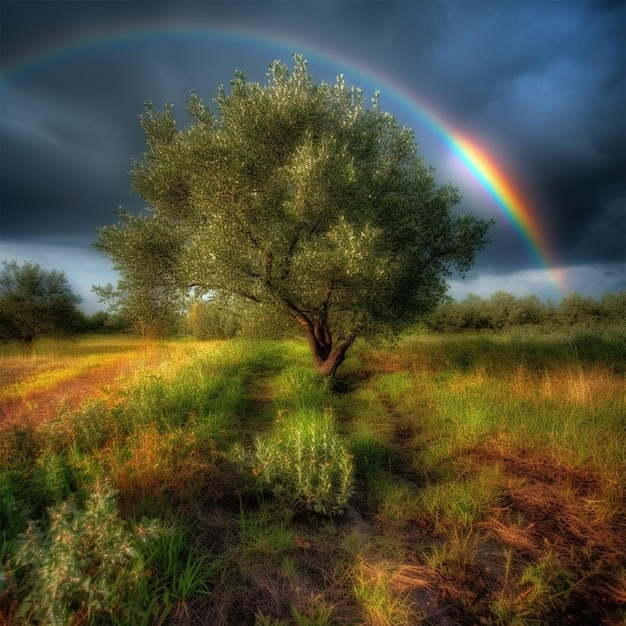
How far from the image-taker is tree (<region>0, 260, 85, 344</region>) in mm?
28703

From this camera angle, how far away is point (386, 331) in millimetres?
13914

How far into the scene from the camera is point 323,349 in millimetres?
15625

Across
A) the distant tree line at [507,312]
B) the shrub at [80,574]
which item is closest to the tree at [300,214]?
the shrub at [80,574]

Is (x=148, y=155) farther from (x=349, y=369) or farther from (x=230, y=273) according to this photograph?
(x=349, y=369)

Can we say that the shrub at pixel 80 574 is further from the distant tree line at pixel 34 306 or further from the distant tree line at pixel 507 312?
the distant tree line at pixel 507 312

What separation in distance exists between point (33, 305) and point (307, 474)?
3473 cm

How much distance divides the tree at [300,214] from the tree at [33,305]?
22.7 metres

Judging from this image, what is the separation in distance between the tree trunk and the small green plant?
28.8 feet

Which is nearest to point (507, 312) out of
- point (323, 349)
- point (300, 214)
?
point (323, 349)

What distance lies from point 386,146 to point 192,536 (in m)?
14.7

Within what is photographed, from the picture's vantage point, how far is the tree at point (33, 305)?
28.7 metres

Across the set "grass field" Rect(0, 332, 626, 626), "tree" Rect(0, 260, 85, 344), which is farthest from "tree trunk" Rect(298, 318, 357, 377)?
"tree" Rect(0, 260, 85, 344)

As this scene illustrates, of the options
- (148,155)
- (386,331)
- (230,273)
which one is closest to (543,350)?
(386,331)

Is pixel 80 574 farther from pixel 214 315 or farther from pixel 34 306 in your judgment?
pixel 34 306
